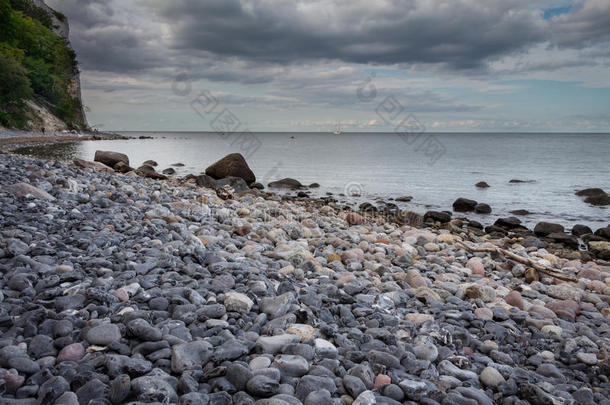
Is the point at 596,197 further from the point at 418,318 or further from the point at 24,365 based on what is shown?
the point at 24,365

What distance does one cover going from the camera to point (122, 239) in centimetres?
448

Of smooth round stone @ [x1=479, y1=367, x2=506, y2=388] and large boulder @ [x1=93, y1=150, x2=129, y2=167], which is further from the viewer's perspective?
large boulder @ [x1=93, y1=150, x2=129, y2=167]

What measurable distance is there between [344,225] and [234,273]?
5018 mm

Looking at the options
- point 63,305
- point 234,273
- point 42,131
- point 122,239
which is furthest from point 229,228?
point 42,131

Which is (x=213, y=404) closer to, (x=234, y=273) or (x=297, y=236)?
(x=234, y=273)

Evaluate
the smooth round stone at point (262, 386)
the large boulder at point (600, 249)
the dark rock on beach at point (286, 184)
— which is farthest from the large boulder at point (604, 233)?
the dark rock on beach at point (286, 184)

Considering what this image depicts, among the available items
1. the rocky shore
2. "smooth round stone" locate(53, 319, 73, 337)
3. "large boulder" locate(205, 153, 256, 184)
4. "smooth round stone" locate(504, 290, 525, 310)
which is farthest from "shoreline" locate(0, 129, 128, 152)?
"smooth round stone" locate(504, 290, 525, 310)

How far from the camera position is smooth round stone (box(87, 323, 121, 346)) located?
2380 millimetres

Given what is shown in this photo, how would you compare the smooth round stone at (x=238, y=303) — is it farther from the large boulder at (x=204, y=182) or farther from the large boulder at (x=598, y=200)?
the large boulder at (x=598, y=200)

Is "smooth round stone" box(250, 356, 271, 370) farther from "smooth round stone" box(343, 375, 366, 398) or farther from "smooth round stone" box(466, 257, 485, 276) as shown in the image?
"smooth round stone" box(466, 257, 485, 276)

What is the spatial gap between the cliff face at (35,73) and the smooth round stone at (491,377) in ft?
154

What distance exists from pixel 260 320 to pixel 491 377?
5.36ft

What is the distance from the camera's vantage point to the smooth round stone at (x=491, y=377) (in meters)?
2.64

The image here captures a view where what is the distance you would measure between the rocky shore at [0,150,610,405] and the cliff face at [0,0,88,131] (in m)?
43.2
